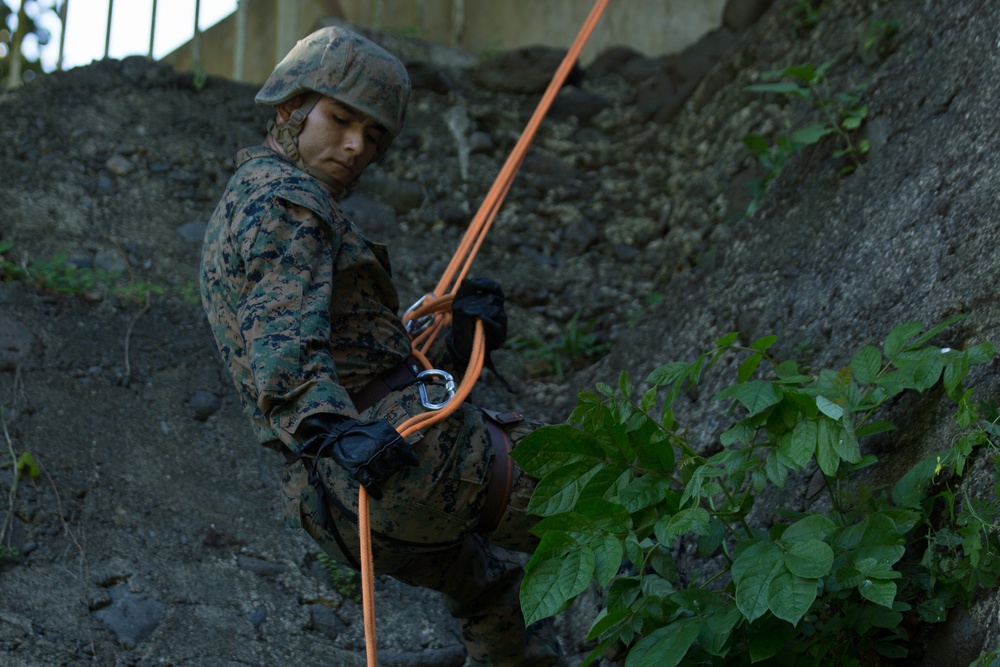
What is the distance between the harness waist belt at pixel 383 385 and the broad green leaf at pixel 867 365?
1.01m

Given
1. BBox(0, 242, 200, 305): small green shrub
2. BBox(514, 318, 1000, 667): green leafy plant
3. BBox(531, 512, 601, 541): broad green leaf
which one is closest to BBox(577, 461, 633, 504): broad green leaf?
BBox(514, 318, 1000, 667): green leafy plant

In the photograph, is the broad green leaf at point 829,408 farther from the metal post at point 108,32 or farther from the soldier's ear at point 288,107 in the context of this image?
the metal post at point 108,32

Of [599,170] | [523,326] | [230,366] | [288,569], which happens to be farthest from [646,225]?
[230,366]

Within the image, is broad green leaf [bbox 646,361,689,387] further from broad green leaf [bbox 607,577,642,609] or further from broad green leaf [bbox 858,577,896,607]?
broad green leaf [bbox 858,577,896,607]

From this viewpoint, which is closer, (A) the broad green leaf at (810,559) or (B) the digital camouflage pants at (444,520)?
(A) the broad green leaf at (810,559)

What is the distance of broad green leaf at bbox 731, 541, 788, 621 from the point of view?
7.19 feet

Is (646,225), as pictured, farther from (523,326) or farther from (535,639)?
(535,639)

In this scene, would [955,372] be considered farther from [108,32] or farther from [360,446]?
[108,32]

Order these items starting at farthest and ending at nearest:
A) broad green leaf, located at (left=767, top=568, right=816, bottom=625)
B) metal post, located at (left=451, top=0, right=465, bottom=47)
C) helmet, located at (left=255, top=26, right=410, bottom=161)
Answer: metal post, located at (left=451, top=0, right=465, bottom=47), helmet, located at (left=255, top=26, right=410, bottom=161), broad green leaf, located at (left=767, top=568, right=816, bottom=625)

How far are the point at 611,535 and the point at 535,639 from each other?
73cm

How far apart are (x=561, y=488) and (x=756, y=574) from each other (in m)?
0.46

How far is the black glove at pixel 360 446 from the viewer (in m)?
2.24

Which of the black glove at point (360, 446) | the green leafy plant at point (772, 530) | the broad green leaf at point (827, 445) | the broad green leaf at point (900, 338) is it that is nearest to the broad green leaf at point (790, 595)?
the green leafy plant at point (772, 530)

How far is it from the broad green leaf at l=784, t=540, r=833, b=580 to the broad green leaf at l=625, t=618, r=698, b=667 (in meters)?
0.26
